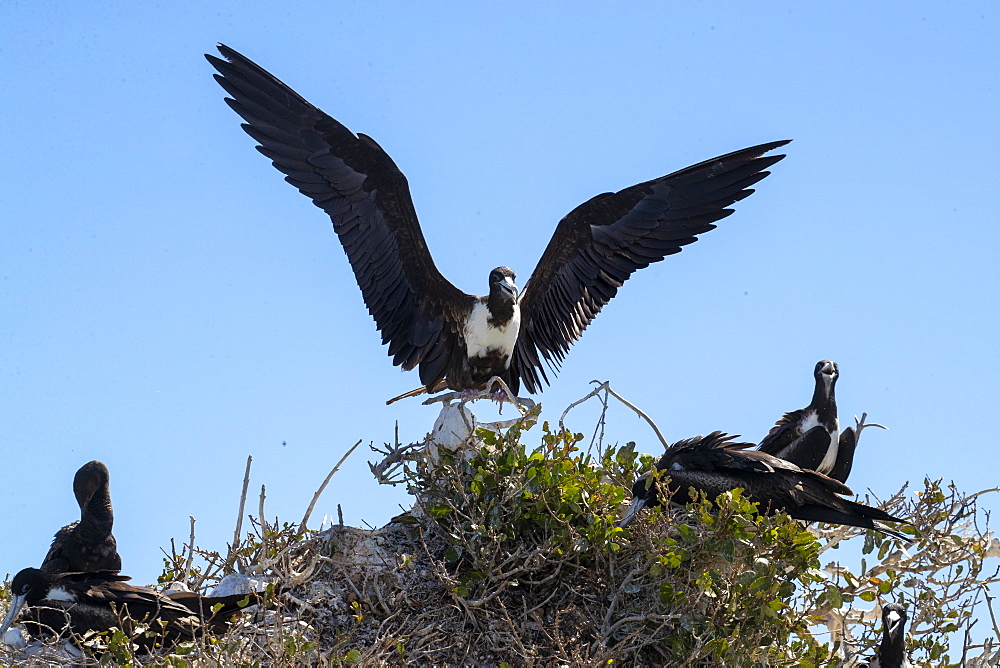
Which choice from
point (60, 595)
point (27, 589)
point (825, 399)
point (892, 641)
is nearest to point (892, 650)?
point (892, 641)

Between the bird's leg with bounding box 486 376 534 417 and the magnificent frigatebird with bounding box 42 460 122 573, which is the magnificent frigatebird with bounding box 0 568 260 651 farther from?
the bird's leg with bounding box 486 376 534 417

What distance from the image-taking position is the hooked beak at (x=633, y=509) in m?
5.91

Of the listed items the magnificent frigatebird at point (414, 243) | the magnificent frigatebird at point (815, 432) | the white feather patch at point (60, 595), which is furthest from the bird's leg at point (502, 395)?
the white feather patch at point (60, 595)

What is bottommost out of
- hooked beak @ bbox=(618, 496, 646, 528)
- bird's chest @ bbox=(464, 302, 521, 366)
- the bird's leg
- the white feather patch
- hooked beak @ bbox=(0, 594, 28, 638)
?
hooked beak @ bbox=(0, 594, 28, 638)

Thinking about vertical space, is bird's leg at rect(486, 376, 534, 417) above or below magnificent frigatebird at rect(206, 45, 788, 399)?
below

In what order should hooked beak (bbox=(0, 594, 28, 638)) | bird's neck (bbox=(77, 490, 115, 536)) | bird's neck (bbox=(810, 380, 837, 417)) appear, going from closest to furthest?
hooked beak (bbox=(0, 594, 28, 638)) < bird's neck (bbox=(77, 490, 115, 536)) < bird's neck (bbox=(810, 380, 837, 417))

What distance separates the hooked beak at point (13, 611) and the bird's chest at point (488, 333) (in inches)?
106

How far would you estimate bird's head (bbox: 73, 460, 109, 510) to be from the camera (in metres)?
6.39

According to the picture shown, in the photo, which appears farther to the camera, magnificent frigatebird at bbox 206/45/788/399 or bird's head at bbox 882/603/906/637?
magnificent frigatebird at bbox 206/45/788/399

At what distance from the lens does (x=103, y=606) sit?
5.83 m

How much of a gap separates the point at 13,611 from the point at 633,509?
114 inches

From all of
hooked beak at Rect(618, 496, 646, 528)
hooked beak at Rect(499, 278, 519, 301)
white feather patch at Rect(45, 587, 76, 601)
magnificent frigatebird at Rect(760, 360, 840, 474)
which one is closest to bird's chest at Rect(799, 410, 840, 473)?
magnificent frigatebird at Rect(760, 360, 840, 474)

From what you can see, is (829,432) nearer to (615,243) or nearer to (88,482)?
(615,243)

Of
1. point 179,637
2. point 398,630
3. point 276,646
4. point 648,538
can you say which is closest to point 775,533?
point 648,538
